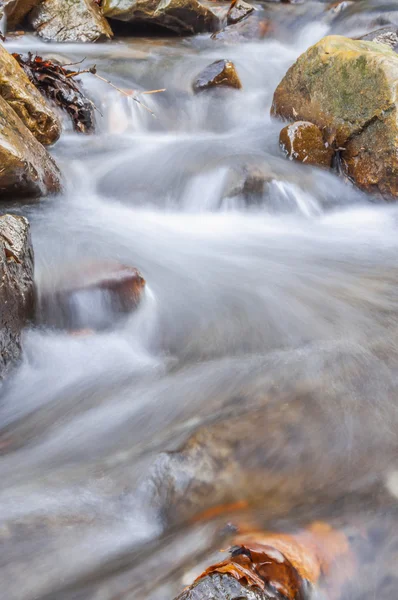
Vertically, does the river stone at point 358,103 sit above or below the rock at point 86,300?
above

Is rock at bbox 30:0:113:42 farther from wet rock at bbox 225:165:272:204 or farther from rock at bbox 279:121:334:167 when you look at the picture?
wet rock at bbox 225:165:272:204

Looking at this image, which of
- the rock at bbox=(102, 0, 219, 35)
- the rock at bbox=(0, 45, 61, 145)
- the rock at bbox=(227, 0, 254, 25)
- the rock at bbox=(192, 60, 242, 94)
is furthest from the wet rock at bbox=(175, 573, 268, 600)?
the rock at bbox=(227, 0, 254, 25)

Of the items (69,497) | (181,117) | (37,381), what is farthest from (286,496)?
(181,117)

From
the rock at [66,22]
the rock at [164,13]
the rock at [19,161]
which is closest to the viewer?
the rock at [19,161]

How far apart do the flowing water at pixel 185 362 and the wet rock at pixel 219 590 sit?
21 centimetres

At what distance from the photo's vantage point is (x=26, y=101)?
4.96 m

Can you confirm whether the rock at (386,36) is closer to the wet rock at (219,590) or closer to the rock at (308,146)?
the rock at (308,146)

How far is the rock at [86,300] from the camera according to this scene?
3.14 m

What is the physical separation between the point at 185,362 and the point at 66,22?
8.52m

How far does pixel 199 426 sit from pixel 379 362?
125 cm

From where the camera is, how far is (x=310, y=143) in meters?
5.83

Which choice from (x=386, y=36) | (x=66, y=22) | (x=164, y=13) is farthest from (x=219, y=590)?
(x=164, y=13)

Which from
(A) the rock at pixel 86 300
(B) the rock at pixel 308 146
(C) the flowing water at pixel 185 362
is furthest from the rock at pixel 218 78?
(A) the rock at pixel 86 300

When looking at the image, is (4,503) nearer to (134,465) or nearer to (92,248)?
(134,465)
